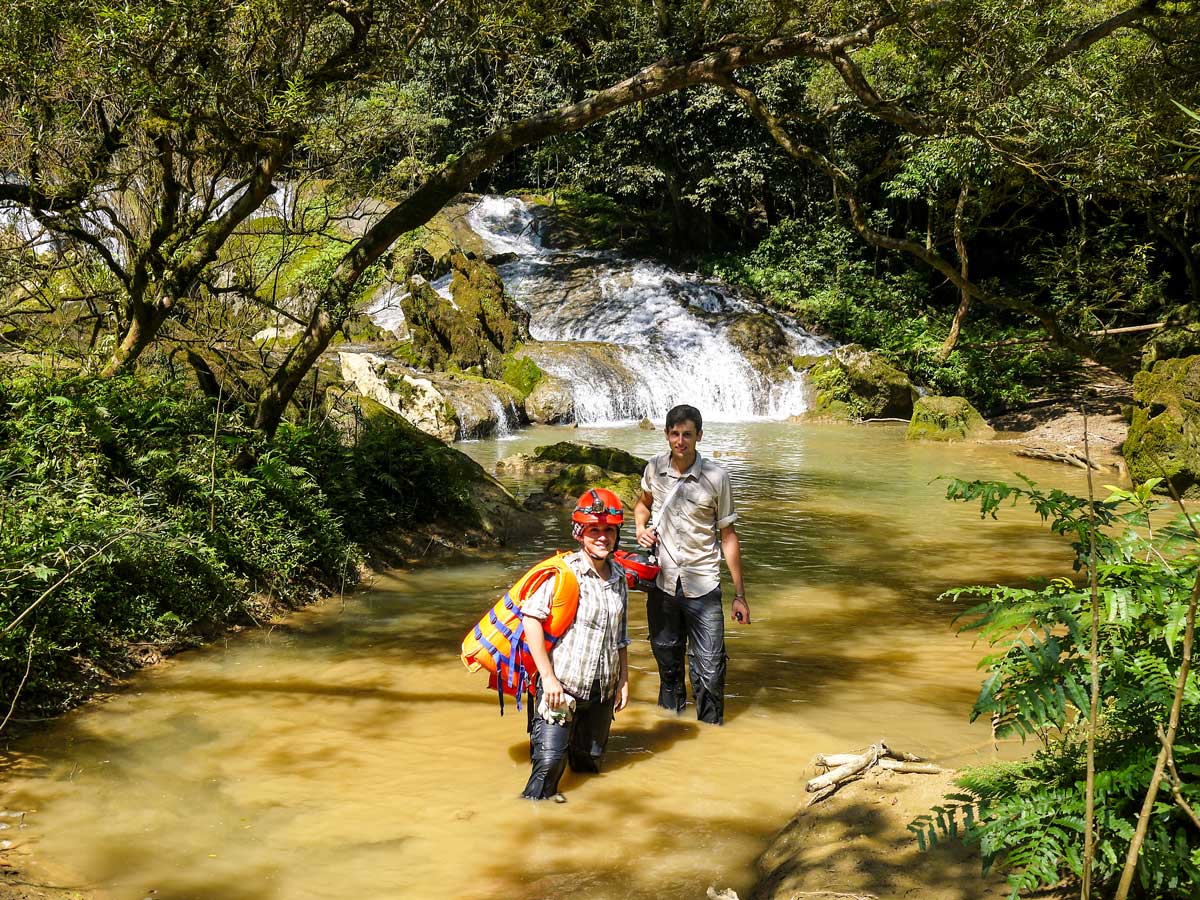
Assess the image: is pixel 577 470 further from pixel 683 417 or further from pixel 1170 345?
pixel 1170 345

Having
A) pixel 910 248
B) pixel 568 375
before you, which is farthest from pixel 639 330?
pixel 910 248

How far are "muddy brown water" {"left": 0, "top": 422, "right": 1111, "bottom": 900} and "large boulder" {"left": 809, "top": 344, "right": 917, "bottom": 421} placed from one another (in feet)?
51.1

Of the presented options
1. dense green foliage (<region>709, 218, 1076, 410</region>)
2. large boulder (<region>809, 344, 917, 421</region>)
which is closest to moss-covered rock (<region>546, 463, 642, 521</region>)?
large boulder (<region>809, 344, 917, 421</region>)

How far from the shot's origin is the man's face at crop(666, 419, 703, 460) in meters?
5.46

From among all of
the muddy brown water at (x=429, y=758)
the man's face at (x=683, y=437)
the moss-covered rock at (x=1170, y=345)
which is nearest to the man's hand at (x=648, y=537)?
the man's face at (x=683, y=437)

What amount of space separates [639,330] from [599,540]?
23165 mm

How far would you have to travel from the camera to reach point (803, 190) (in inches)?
1282

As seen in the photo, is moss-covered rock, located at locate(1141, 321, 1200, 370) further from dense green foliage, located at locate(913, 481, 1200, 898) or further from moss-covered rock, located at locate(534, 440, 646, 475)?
dense green foliage, located at locate(913, 481, 1200, 898)

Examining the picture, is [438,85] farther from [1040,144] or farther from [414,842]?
[414,842]

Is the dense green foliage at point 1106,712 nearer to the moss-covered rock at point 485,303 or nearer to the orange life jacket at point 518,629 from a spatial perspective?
the orange life jacket at point 518,629

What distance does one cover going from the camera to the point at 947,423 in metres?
21.3

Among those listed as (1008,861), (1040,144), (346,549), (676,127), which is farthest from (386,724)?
(676,127)

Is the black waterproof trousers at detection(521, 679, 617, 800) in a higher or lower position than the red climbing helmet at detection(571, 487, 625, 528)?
lower

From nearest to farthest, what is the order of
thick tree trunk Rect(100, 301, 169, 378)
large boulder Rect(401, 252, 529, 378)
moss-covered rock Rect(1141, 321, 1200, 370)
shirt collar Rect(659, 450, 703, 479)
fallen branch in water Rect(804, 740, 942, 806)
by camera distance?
fallen branch in water Rect(804, 740, 942, 806) < shirt collar Rect(659, 450, 703, 479) < thick tree trunk Rect(100, 301, 169, 378) < moss-covered rock Rect(1141, 321, 1200, 370) < large boulder Rect(401, 252, 529, 378)
